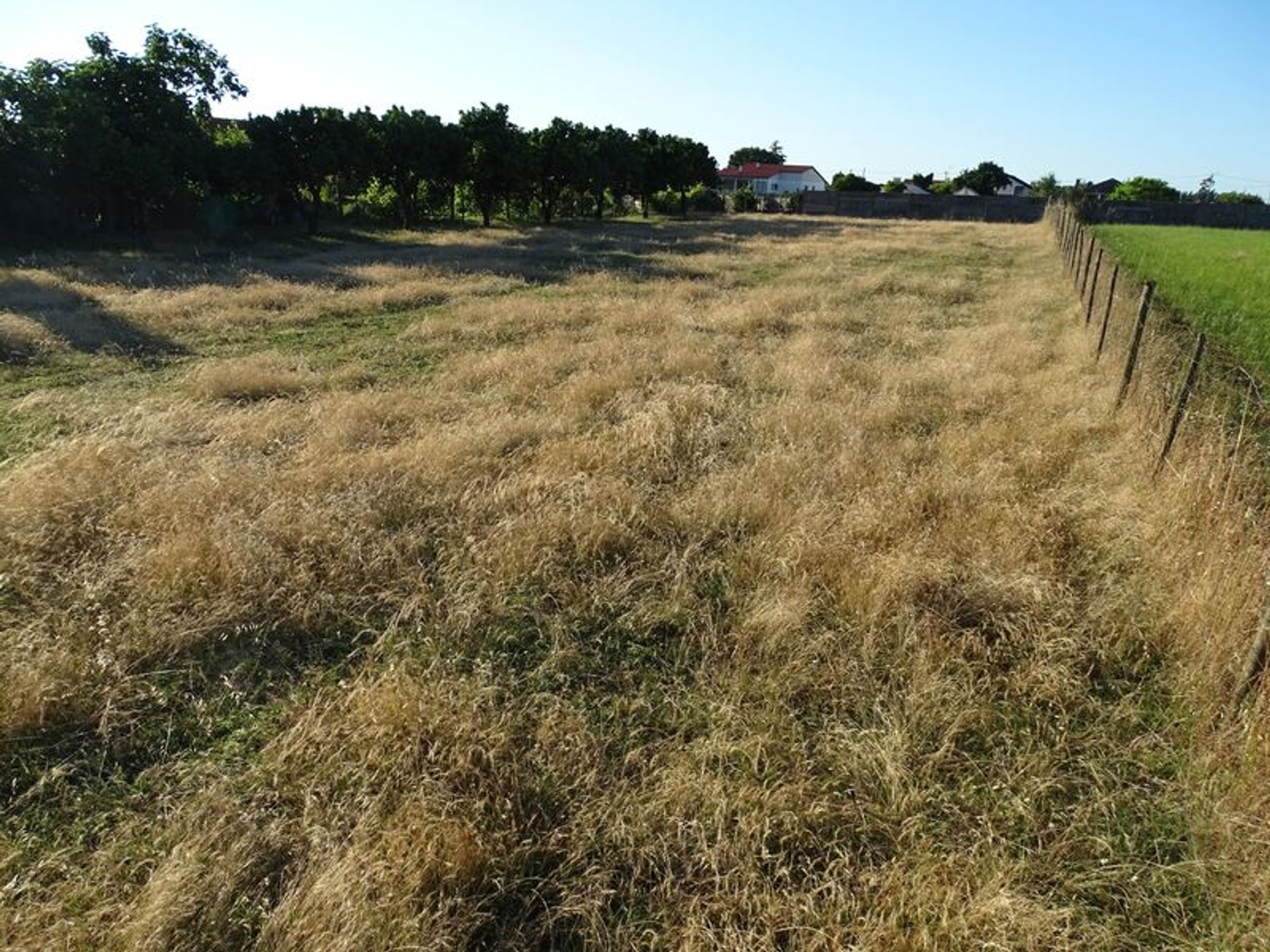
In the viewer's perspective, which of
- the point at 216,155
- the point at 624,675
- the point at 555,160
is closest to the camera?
the point at 624,675

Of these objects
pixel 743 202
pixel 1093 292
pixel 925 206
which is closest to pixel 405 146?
pixel 1093 292

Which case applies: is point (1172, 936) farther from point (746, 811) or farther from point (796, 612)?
point (796, 612)

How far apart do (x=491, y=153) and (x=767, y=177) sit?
67969mm

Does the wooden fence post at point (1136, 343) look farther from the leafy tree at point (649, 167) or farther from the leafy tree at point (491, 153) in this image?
the leafy tree at point (649, 167)

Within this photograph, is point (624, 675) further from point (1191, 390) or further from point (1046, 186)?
point (1046, 186)

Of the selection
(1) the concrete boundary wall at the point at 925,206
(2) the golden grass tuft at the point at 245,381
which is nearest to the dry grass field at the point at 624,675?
(2) the golden grass tuft at the point at 245,381

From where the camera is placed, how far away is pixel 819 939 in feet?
6.98

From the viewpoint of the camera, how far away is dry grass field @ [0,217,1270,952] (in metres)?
2.25

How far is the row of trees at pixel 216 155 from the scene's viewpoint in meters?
17.8

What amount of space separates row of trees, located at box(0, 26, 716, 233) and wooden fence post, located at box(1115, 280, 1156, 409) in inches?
853

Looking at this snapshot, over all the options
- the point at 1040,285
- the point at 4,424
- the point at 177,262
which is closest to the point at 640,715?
the point at 4,424

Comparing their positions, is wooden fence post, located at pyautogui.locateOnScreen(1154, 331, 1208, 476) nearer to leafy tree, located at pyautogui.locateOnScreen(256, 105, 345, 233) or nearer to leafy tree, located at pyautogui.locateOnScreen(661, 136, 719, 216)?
leafy tree, located at pyautogui.locateOnScreen(256, 105, 345, 233)

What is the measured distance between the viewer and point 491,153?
28734mm

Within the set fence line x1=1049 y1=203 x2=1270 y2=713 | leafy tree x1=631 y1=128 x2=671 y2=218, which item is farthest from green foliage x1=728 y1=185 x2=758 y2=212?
fence line x1=1049 y1=203 x2=1270 y2=713
